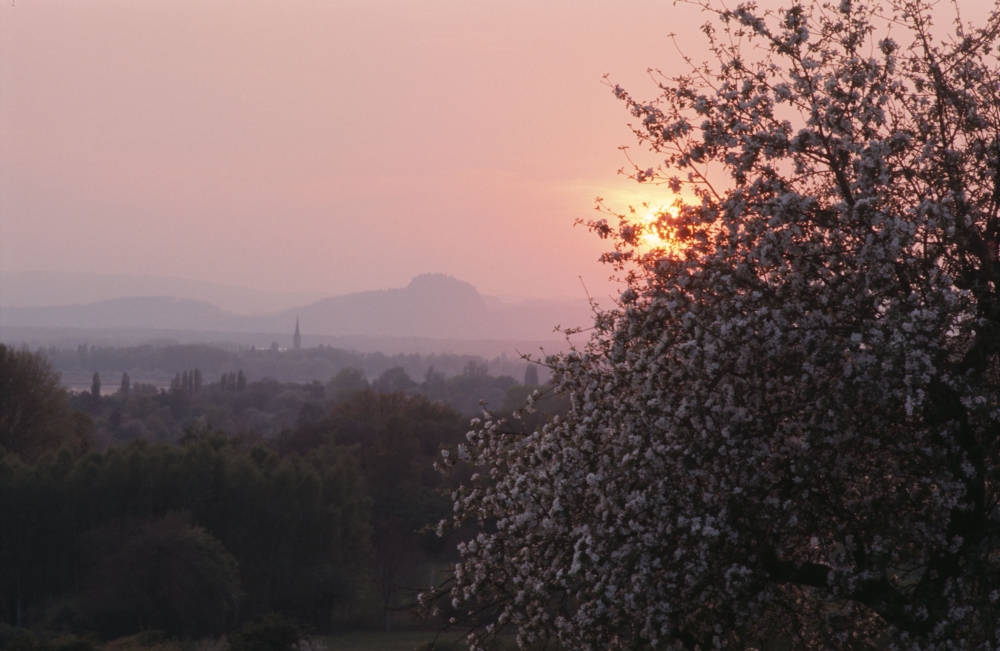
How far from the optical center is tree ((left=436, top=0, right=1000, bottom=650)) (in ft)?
34.8

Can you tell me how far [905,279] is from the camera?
11.1m

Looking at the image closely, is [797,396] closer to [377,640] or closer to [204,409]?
[377,640]

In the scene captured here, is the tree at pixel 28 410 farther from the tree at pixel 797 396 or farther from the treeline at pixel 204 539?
the tree at pixel 797 396

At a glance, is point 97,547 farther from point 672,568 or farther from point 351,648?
point 672,568

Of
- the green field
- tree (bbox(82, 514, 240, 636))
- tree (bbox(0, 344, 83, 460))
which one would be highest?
tree (bbox(0, 344, 83, 460))

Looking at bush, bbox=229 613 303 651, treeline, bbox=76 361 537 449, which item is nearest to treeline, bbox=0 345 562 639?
bush, bbox=229 613 303 651

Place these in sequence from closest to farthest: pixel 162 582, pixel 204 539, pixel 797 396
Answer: pixel 797 396 → pixel 162 582 → pixel 204 539

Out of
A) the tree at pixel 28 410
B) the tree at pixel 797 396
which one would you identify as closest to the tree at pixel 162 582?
the tree at pixel 28 410

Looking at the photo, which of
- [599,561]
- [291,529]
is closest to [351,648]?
[291,529]

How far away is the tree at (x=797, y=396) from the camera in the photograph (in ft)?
34.8

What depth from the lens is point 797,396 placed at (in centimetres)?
1135

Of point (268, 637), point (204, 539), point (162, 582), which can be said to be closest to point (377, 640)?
point (204, 539)

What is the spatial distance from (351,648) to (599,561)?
44.2 meters

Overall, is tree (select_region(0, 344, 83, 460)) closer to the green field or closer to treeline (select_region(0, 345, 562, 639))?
treeline (select_region(0, 345, 562, 639))
